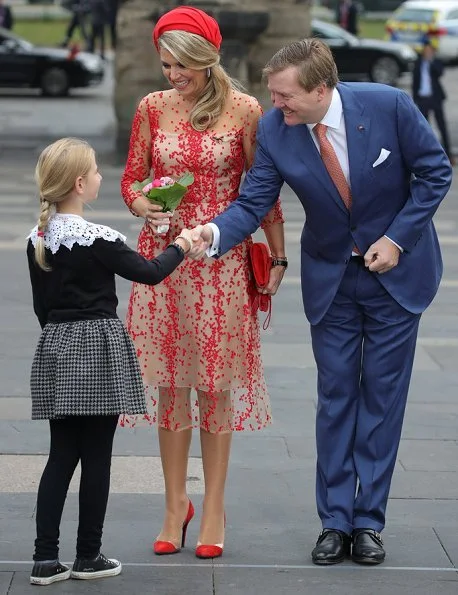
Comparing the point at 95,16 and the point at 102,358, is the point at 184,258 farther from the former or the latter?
the point at 95,16

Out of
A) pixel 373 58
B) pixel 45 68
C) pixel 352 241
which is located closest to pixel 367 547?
pixel 352 241

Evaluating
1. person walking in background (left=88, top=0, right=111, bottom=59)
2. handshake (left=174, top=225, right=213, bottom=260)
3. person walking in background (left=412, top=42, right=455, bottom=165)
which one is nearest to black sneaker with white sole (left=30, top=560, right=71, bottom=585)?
handshake (left=174, top=225, right=213, bottom=260)

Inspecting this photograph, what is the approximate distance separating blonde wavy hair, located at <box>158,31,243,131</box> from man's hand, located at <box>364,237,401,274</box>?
73cm

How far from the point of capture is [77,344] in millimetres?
4535

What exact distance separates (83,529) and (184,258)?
102cm

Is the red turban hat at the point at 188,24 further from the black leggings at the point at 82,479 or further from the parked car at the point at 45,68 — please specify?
the parked car at the point at 45,68

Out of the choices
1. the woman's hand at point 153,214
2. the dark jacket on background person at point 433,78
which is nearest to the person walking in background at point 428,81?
the dark jacket on background person at point 433,78

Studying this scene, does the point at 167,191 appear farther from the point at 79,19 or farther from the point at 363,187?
the point at 79,19

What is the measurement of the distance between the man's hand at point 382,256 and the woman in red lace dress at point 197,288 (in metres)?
0.38

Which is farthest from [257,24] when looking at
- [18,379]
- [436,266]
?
[436,266]

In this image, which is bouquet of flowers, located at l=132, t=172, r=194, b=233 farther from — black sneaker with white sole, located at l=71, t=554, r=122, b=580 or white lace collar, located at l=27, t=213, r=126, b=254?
black sneaker with white sole, located at l=71, t=554, r=122, b=580

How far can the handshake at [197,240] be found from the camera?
4.77m

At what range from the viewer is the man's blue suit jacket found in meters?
4.82

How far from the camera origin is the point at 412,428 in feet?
22.6
